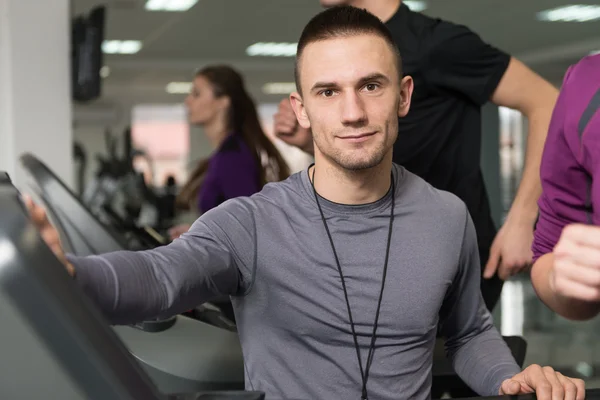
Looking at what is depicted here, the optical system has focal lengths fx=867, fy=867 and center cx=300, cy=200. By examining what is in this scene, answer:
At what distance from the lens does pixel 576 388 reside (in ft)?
3.51

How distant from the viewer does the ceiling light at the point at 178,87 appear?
633 inches

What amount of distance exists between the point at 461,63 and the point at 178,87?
1536 centimetres

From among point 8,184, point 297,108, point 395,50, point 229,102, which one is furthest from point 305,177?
point 229,102

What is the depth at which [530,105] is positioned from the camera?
1755 mm

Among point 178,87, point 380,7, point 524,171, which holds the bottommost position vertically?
point 178,87

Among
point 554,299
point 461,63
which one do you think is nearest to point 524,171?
point 461,63

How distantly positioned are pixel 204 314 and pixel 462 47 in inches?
30.2

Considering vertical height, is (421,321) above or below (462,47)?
below

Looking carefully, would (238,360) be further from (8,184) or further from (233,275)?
(8,184)

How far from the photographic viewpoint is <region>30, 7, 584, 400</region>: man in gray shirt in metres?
1.24

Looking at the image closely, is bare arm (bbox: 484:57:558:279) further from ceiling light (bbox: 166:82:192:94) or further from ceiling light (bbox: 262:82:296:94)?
ceiling light (bbox: 262:82:296:94)

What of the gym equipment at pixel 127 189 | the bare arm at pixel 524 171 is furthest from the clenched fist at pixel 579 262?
the gym equipment at pixel 127 189

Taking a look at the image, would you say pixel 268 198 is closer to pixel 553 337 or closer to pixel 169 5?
pixel 553 337

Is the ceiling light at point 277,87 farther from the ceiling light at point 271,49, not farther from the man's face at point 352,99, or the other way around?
the man's face at point 352,99
